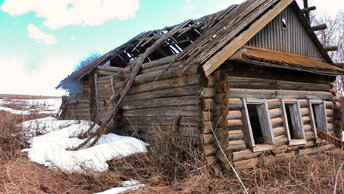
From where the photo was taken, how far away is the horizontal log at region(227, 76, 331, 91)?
6996 mm

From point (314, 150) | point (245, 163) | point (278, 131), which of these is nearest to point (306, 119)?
point (314, 150)

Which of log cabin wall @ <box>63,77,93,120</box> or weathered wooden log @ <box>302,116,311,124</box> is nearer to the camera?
weathered wooden log @ <box>302,116,311,124</box>

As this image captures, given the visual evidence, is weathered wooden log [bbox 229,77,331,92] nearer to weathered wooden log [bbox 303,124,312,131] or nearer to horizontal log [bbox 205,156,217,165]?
weathered wooden log [bbox 303,124,312,131]

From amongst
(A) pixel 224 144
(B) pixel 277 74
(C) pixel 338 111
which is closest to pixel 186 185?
(A) pixel 224 144

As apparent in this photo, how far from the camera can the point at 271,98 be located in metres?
7.81

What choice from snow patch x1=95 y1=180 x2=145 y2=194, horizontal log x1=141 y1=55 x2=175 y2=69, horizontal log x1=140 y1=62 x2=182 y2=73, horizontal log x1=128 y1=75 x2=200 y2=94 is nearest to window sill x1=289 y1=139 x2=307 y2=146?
horizontal log x1=128 y1=75 x2=200 y2=94

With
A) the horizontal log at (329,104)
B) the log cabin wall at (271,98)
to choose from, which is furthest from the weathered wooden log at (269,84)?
the horizontal log at (329,104)

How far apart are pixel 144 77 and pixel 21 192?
14.0ft

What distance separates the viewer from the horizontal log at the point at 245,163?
263 inches

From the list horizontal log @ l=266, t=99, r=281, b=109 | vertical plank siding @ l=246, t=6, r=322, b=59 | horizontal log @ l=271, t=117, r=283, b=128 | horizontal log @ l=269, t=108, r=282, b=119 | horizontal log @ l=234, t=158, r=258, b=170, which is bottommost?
horizontal log @ l=234, t=158, r=258, b=170

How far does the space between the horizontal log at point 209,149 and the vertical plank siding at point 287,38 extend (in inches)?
118

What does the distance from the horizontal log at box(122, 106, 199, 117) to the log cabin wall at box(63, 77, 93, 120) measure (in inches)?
164

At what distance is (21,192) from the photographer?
17.5 feet

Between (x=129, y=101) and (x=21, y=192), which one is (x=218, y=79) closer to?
(x=129, y=101)
